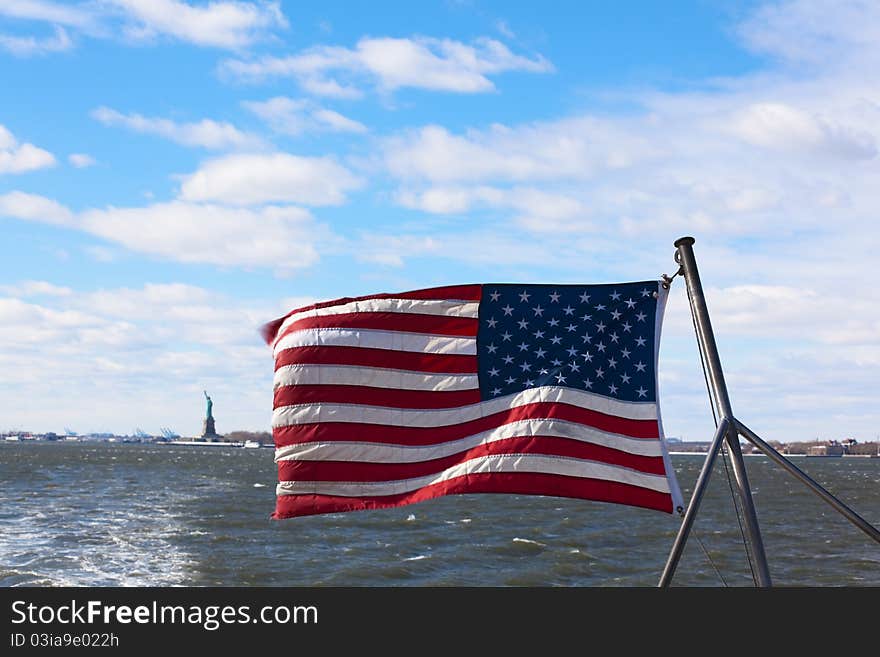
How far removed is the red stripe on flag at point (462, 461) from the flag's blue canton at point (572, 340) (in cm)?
61

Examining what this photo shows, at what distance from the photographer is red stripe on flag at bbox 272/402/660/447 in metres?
10.9

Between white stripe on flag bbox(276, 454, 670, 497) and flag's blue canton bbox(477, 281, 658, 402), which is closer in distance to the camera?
white stripe on flag bbox(276, 454, 670, 497)

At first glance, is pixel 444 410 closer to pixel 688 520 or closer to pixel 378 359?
pixel 378 359

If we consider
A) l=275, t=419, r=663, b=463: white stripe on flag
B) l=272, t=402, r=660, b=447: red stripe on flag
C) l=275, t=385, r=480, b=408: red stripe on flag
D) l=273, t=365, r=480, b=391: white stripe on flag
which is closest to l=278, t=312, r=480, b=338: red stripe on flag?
l=273, t=365, r=480, b=391: white stripe on flag

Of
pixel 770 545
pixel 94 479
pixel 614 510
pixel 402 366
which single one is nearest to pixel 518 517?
pixel 614 510

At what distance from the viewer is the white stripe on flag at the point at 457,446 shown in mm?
10836

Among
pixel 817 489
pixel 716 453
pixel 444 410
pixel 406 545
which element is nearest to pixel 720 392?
pixel 716 453

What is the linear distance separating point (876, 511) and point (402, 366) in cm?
6873

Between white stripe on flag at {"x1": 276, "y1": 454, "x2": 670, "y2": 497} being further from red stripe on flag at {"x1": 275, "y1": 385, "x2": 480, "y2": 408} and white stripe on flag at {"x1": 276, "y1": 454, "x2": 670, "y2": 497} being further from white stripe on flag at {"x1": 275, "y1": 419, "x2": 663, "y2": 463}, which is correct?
red stripe on flag at {"x1": 275, "y1": 385, "x2": 480, "y2": 408}

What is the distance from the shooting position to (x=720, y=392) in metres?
9.60

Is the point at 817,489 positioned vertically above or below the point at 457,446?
below

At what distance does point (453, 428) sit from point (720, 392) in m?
3.03

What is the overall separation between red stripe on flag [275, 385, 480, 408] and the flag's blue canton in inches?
22.2

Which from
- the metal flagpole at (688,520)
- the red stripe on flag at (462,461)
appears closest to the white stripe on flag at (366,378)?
the red stripe on flag at (462,461)
